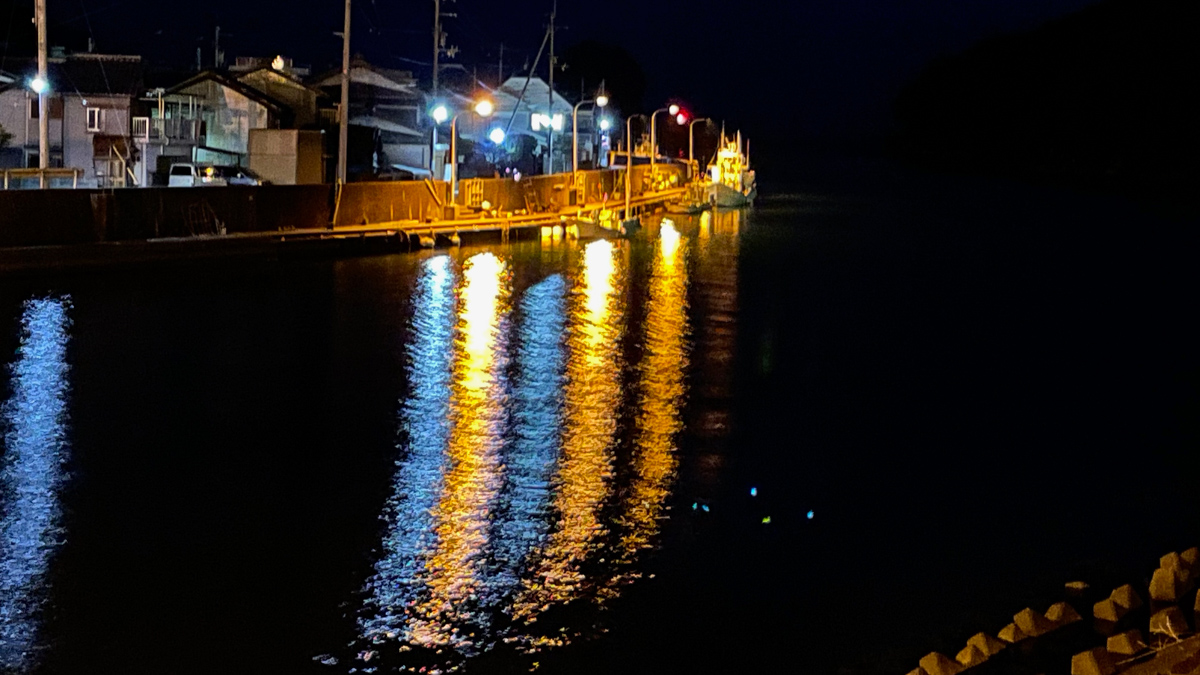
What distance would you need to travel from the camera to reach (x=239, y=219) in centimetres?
3575

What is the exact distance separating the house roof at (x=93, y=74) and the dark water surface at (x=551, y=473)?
23996 mm

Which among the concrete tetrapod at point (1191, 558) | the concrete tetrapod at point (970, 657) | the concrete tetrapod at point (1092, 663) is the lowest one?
the concrete tetrapod at point (970, 657)

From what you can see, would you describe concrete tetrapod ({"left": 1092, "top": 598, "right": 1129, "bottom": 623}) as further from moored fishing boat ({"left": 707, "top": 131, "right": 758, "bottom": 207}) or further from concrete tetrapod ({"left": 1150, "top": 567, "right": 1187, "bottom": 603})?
moored fishing boat ({"left": 707, "top": 131, "right": 758, "bottom": 207})

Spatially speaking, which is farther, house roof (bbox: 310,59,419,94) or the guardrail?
house roof (bbox: 310,59,419,94)

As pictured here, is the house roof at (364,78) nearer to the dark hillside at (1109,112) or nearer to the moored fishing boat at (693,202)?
the moored fishing boat at (693,202)

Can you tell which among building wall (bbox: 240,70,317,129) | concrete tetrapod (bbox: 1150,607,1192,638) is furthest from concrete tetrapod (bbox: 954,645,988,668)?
building wall (bbox: 240,70,317,129)

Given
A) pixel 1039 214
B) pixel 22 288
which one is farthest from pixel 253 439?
pixel 1039 214

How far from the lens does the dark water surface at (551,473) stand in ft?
37.4

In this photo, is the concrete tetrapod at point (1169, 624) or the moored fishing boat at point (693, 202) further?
the moored fishing boat at point (693, 202)

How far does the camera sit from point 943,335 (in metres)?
28.2

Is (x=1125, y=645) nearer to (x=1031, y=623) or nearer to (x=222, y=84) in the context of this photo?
(x=1031, y=623)

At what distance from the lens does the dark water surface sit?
449 inches

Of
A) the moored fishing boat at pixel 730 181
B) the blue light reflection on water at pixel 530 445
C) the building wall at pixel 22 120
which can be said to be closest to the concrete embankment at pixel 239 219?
the blue light reflection on water at pixel 530 445

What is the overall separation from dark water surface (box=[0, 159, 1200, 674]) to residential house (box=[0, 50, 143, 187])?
2298 centimetres
